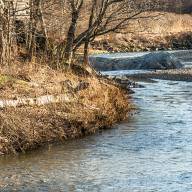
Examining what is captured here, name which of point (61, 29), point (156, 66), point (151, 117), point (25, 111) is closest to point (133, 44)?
point (156, 66)

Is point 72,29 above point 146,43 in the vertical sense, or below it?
above

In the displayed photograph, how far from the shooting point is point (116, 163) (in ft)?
43.3

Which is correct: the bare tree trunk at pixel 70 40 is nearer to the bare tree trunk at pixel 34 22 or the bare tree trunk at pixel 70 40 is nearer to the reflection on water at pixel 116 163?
the bare tree trunk at pixel 34 22

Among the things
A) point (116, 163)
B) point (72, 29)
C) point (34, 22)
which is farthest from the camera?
point (72, 29)

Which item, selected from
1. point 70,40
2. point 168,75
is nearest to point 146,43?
point 168,75

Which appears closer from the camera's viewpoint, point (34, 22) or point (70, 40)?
point (34, 22)

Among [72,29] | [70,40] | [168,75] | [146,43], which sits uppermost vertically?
[72,29]

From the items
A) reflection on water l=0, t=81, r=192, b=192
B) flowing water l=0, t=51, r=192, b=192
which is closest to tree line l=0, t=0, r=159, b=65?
flowing water l=0, t=51, r=192, b=192

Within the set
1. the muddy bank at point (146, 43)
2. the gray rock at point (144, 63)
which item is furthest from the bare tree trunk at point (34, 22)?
the muddy bank at point (146, 43)

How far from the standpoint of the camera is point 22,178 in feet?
39.2

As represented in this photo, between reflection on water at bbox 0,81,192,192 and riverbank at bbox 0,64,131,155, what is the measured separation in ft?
1.23

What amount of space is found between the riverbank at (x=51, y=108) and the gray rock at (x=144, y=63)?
75.6 feet

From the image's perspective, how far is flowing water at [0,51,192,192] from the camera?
37.5 feet

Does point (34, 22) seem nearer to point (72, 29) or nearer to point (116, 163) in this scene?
point (72, 29)
